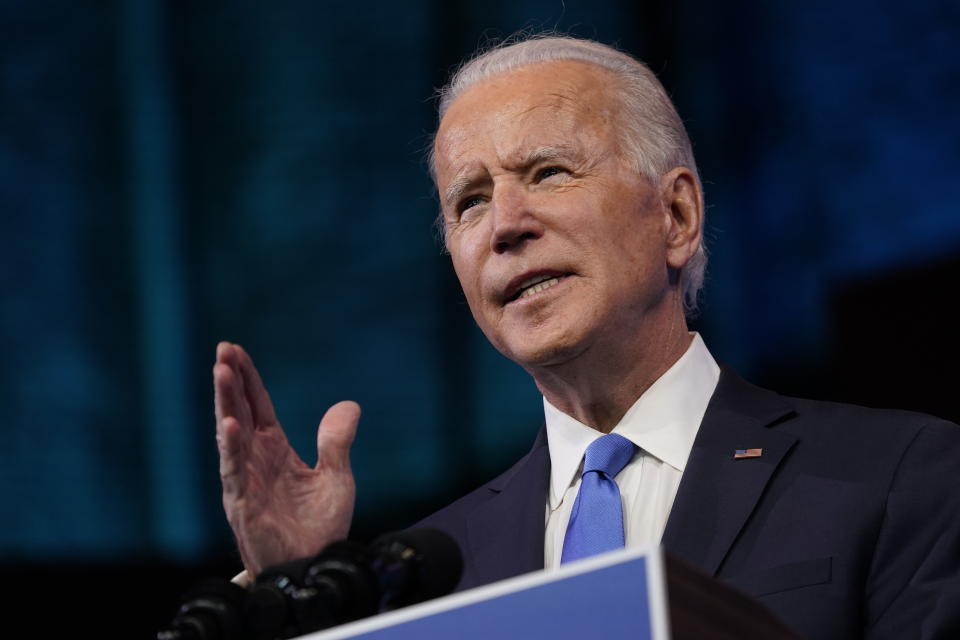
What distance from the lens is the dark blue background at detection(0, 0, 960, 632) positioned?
3139mm

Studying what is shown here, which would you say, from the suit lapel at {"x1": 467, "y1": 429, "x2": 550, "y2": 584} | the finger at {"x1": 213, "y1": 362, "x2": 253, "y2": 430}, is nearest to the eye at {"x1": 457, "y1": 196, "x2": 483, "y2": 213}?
the suit lapel at {"x1": 467, "y1": 429, "x2": 550, "y2": 584}

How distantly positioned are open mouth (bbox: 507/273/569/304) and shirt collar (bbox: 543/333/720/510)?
245 mm

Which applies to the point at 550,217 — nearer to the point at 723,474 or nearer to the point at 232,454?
the point at 723,474

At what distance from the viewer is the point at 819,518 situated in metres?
1.81

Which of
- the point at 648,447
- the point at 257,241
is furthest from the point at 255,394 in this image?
the point at 257,241

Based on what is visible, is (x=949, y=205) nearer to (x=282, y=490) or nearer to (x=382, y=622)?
(x=282, y=490)

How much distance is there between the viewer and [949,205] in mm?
2729

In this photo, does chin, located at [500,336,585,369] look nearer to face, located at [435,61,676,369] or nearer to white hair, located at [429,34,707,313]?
face, located at [435,61,676,369]

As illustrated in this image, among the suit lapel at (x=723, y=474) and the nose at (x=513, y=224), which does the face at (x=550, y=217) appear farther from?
the suit lapel at (x=723, y=474)

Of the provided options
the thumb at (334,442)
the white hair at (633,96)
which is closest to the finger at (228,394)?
the thumb at (334,442)

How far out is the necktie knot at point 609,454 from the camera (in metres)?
2.04

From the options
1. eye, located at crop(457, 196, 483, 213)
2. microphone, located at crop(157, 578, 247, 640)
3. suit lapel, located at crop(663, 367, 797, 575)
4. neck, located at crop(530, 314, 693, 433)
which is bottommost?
suit lapel, located at crop(663, 367, 797, 575)

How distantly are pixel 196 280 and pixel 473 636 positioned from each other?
2.51 m

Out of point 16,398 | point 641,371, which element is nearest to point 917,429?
point 641,371
